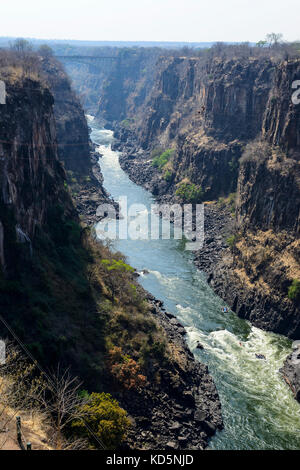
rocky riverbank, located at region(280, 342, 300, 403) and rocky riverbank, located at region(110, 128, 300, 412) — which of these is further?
rocky riverbank, located at region(110, 128, 300, 412)

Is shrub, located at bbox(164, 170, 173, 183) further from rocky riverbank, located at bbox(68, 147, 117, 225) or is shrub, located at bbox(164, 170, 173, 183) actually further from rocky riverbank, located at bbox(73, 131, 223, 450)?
rocky riverbank, located at bbox(73, 131, 223, 450)

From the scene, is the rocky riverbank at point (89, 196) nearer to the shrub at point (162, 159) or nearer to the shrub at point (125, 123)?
the shrub at point (162, 159)

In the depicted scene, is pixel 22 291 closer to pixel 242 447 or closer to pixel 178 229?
pixel 242 447

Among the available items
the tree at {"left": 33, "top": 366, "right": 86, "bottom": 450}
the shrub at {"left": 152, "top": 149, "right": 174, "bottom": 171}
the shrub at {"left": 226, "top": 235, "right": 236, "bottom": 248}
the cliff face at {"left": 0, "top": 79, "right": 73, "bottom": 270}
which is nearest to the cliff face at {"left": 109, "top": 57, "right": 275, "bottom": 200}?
the shrub at {"left": 152, "top": 149, "right": 174, "bottom": 171}

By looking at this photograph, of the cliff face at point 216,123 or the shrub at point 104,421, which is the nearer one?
the shrub at point 104,421
